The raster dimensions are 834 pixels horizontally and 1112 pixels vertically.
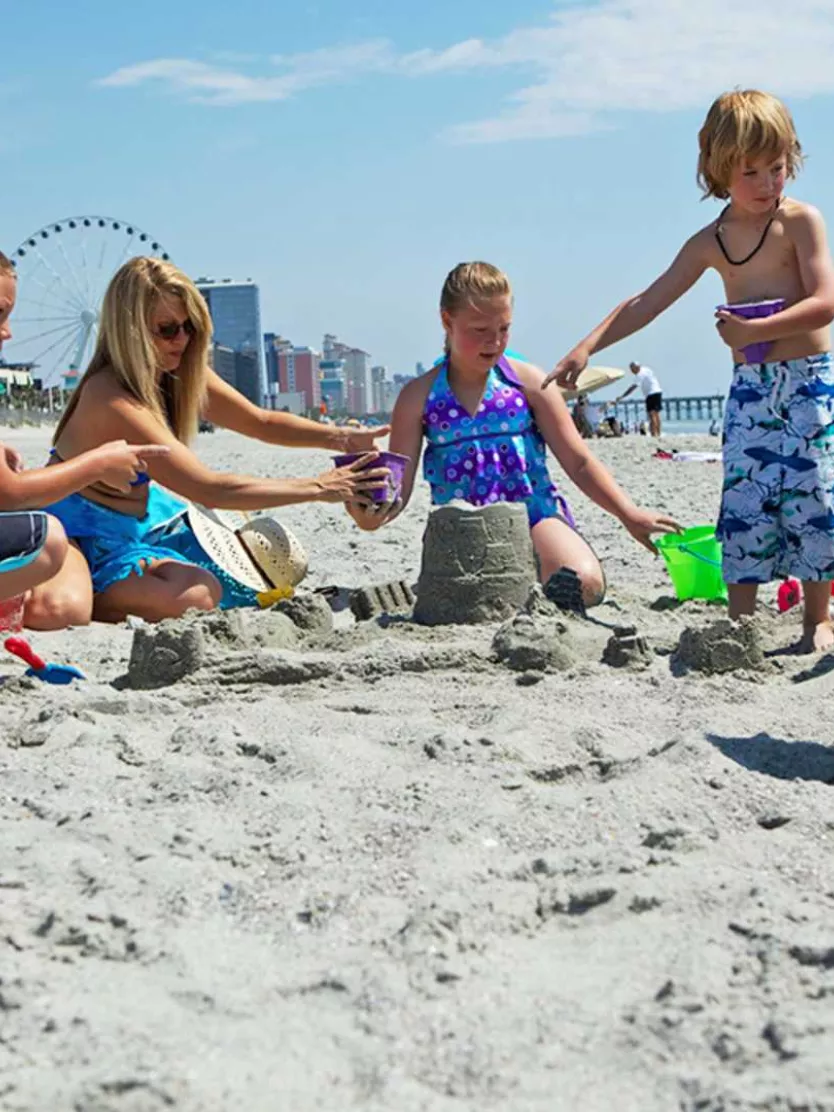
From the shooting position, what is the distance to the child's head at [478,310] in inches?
168

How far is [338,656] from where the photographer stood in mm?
3533

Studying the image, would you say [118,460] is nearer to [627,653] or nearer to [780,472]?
[627,653]

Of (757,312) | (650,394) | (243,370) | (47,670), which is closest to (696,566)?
(757,312)

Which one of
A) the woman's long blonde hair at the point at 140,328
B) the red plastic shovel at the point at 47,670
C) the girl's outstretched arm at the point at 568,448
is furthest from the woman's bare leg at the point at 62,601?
the girl's outstretched arm at the point at 568,448

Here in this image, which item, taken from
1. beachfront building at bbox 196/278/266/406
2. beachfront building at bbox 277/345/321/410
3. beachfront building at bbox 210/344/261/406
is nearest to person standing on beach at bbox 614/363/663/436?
beachfront building at bbox 210/344/261/406

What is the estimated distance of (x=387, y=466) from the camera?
402 centimetres

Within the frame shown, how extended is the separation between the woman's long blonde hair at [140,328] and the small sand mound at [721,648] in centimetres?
195

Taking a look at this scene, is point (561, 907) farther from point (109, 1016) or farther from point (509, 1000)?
point (109, 1016)

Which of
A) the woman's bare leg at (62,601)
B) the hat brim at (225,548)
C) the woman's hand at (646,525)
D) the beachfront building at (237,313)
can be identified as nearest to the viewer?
the woman's hand at (646,525)

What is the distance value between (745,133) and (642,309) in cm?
64

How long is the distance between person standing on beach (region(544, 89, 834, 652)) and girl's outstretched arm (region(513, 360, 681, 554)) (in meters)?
0.36

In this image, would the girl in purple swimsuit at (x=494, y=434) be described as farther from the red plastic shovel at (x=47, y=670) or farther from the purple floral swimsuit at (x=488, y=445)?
the red plastic shovel at (x=47, y=670)

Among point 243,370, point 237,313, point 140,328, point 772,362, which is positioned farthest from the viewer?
point 237,313

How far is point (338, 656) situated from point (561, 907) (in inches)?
64.7
